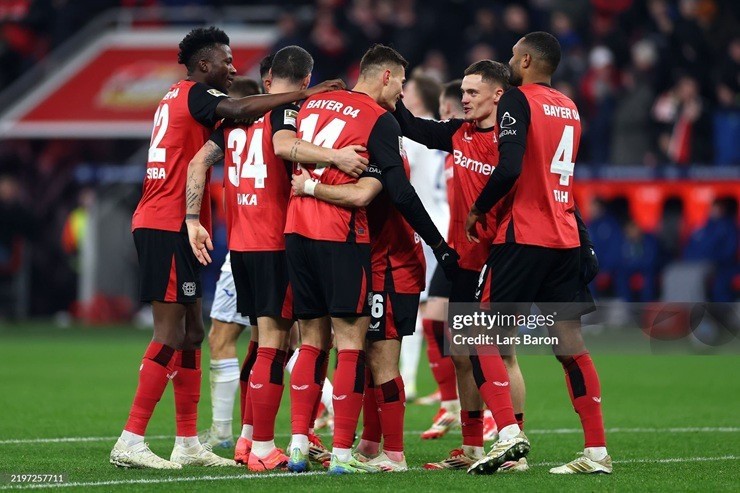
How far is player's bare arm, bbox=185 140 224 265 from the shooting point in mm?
7891

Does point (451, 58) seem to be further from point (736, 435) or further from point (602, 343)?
point (736, 435)

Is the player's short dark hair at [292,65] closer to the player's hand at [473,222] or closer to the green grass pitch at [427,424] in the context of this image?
the player's hand at [473,222]

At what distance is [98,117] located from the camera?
23094 mm

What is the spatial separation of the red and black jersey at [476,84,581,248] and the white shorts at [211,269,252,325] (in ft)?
7.70

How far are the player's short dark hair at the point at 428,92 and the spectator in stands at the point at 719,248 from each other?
8.73m

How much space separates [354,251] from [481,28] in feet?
48.4

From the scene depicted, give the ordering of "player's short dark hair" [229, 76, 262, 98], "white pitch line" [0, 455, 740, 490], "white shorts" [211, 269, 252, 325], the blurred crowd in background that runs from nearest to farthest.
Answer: "white pitch line" [0, 455, 740, 490], "white shorts" [211, 269, 252, 325], "player's short dark hair" [229, 76, 262, 98], the blurred crowd in background

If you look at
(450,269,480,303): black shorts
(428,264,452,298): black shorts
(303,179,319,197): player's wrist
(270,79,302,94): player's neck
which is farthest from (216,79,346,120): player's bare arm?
(428,264,452,298): black shorts

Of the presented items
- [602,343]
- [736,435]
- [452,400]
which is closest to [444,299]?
[452,400]

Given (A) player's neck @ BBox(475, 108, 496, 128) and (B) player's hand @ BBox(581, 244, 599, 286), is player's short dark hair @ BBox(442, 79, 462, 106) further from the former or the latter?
(B) player's hand @ BBox(581, 244, 599, 286)

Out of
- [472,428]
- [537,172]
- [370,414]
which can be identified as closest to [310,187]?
[537,172]

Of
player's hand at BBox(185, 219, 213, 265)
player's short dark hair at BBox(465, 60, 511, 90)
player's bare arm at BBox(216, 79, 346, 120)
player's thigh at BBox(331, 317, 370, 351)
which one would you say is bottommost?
player's thigh at BBox(331, 317, 370, 351)

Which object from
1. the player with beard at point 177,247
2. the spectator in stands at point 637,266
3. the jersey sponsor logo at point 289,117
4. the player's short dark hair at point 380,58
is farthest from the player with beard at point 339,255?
the spectator in stands at point 637,266

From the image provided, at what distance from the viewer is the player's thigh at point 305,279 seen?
24.8 feet
